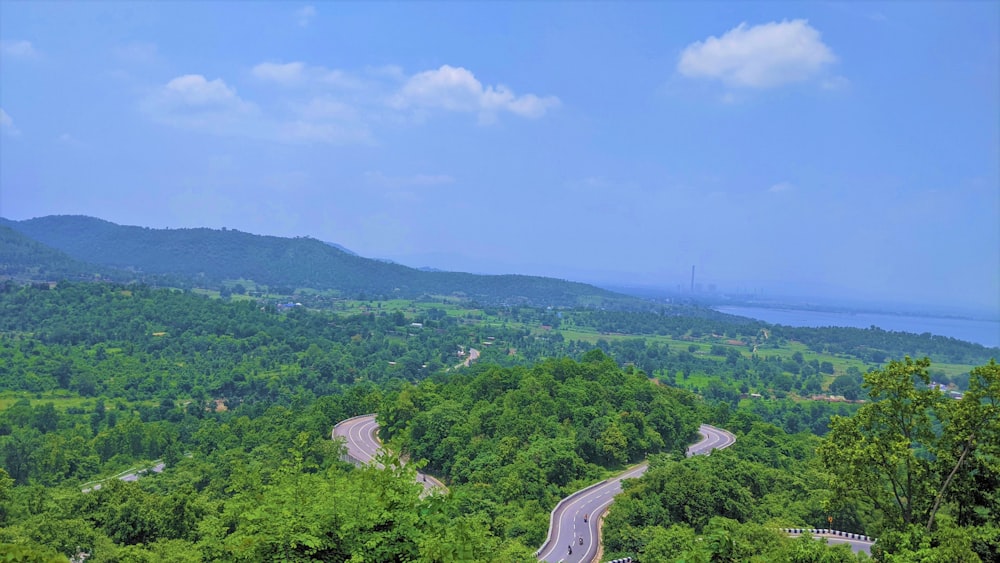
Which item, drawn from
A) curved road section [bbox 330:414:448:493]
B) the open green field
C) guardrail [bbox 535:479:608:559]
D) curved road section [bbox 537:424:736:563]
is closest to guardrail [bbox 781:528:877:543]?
curved road section [bbox 537:424:736:563]

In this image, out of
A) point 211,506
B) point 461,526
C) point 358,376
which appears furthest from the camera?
point 358,376

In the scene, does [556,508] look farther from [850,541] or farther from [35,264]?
[35,264]

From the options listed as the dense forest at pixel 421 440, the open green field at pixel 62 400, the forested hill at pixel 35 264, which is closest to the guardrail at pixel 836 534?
the dense forest at pixel 421 440

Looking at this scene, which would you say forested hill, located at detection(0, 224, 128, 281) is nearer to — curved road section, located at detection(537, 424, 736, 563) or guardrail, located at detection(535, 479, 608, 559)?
guardrail, located at detection(535, 479, 608, 559)

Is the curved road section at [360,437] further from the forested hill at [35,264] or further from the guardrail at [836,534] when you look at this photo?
the forested hill at [35,264]

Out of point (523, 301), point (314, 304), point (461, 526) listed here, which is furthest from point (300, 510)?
point (523, 301)

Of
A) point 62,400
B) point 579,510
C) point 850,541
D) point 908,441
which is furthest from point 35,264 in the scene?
point 908,441

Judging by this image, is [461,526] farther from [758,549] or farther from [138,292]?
[138,292]
